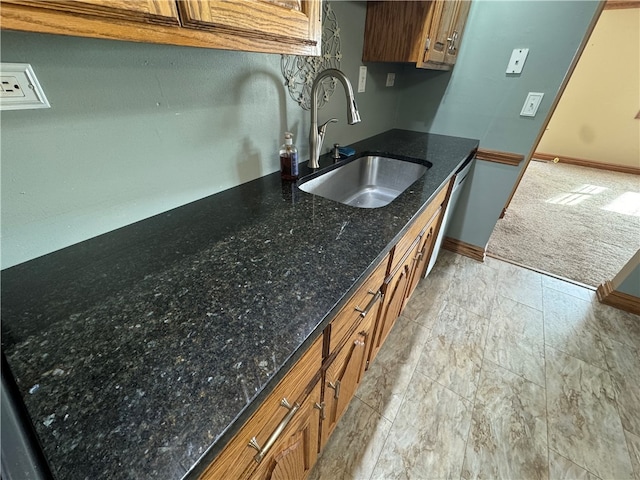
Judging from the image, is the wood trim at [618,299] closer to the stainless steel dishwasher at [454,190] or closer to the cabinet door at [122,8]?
the stainless steel dishwasher at [454,190]

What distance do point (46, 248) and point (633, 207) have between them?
5.13 meters

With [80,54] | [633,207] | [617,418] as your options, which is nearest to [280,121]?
[80,54]

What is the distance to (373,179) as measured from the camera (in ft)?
5.01

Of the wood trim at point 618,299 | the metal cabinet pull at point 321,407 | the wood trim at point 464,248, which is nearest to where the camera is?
the metal cabinet pull at point 321,407

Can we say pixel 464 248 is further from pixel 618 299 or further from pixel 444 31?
pixel 444 31

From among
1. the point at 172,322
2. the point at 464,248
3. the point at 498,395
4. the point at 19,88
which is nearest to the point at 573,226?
the point at 464,248

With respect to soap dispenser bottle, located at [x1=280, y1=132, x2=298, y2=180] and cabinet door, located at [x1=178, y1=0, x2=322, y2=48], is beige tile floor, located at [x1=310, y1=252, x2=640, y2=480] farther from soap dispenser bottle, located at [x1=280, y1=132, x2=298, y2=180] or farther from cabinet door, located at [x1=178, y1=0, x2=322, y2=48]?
cabinet door, located at [x1=178, y1=0, x2=322, y2=48]

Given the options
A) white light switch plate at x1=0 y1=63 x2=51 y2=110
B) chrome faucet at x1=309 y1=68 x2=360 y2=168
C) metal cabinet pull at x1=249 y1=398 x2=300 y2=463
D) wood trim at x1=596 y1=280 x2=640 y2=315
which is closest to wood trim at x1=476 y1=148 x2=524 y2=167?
wood trim at x1=596 y1=280 x2=640 y2=315

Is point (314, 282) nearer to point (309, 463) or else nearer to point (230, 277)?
point (230, 277)

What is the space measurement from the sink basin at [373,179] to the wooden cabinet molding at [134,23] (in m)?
0.82

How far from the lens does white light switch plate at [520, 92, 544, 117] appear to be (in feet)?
5.03

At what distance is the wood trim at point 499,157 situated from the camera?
1.72m

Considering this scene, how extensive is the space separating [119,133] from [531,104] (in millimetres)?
2058

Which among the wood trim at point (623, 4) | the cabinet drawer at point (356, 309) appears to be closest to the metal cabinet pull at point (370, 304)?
the cabinet drawer at point (356, 309)
